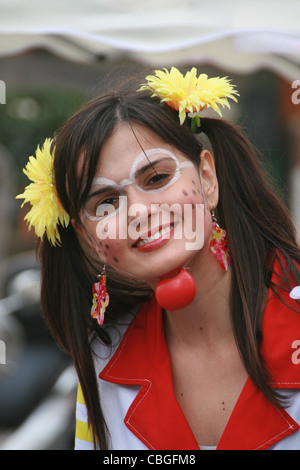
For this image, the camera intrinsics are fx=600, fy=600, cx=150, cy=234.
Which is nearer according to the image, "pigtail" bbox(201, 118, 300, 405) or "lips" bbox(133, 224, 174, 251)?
"lips" bbox(133, 224, 174, 251)

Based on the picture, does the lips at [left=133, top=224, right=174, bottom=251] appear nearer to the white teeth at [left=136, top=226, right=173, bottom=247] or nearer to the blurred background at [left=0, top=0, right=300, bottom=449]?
the white teeth at [left=136, top=226, right=173, bottom=247]

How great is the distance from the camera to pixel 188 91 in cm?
210

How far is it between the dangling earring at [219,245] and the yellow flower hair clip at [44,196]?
529 millimetres

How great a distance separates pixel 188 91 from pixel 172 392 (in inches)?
42.3

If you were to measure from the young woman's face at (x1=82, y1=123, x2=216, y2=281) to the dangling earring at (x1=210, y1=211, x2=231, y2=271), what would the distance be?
0.12 m

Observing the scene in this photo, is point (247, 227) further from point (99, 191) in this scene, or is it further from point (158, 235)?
point (99, 191)

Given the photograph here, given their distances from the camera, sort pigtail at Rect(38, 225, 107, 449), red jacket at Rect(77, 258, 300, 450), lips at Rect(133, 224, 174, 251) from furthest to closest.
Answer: pigtail at Rect(38, 225, 107, 449) < red jacket at Rect(77, 258, 300, 450) < lips at Rect(133, 224, 174, 251)

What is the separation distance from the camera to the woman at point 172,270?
6.36 feet

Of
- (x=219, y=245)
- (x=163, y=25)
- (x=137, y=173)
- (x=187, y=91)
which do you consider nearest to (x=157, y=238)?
(x=137, y=173)

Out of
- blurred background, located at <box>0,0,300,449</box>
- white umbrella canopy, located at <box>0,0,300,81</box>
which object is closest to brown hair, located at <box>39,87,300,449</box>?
blurred background, located at <box>0,0,300,449</box>

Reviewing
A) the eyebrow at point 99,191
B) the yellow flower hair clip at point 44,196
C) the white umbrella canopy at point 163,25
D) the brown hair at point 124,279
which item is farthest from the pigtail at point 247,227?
the white umbrella canopy at point 163,25

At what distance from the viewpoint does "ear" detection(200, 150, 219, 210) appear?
6.93 feet

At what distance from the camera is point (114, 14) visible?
127 inches
